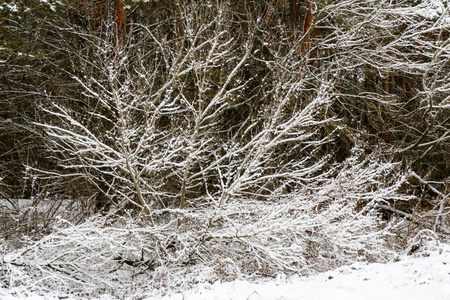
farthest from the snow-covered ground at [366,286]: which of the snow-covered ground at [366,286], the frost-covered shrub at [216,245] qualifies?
the frost-covered shrub at [216,245]

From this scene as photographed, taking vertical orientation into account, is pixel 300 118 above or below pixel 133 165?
above

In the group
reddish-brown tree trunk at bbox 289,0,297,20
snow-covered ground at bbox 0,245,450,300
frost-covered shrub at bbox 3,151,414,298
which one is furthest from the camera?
reddish-brown tree trunk at bbox 289,0,297,20

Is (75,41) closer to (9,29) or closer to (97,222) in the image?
(9,29)

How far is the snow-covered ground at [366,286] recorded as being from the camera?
162 inches

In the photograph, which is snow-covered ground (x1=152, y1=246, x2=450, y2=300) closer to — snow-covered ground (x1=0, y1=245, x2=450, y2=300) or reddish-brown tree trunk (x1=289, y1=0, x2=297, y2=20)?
snow-covered ground (x1=0, y1=245, x2=450, y2=300)

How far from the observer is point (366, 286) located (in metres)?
4.58

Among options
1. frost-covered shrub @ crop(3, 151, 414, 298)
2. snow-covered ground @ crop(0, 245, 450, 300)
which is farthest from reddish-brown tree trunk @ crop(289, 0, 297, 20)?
snow-covered ground @ crop(0, 245, 450, 300)

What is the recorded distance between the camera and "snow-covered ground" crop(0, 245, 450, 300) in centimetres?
412

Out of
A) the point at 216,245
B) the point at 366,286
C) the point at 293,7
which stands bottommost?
the point at 216,245

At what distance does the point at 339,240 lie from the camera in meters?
7.55

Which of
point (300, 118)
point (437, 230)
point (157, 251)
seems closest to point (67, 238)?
point (157, 251)

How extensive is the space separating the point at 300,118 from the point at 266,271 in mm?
2976

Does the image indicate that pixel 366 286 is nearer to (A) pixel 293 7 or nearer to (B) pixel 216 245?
(B) pixel 216 245

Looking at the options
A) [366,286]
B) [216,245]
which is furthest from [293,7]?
[366,286]
